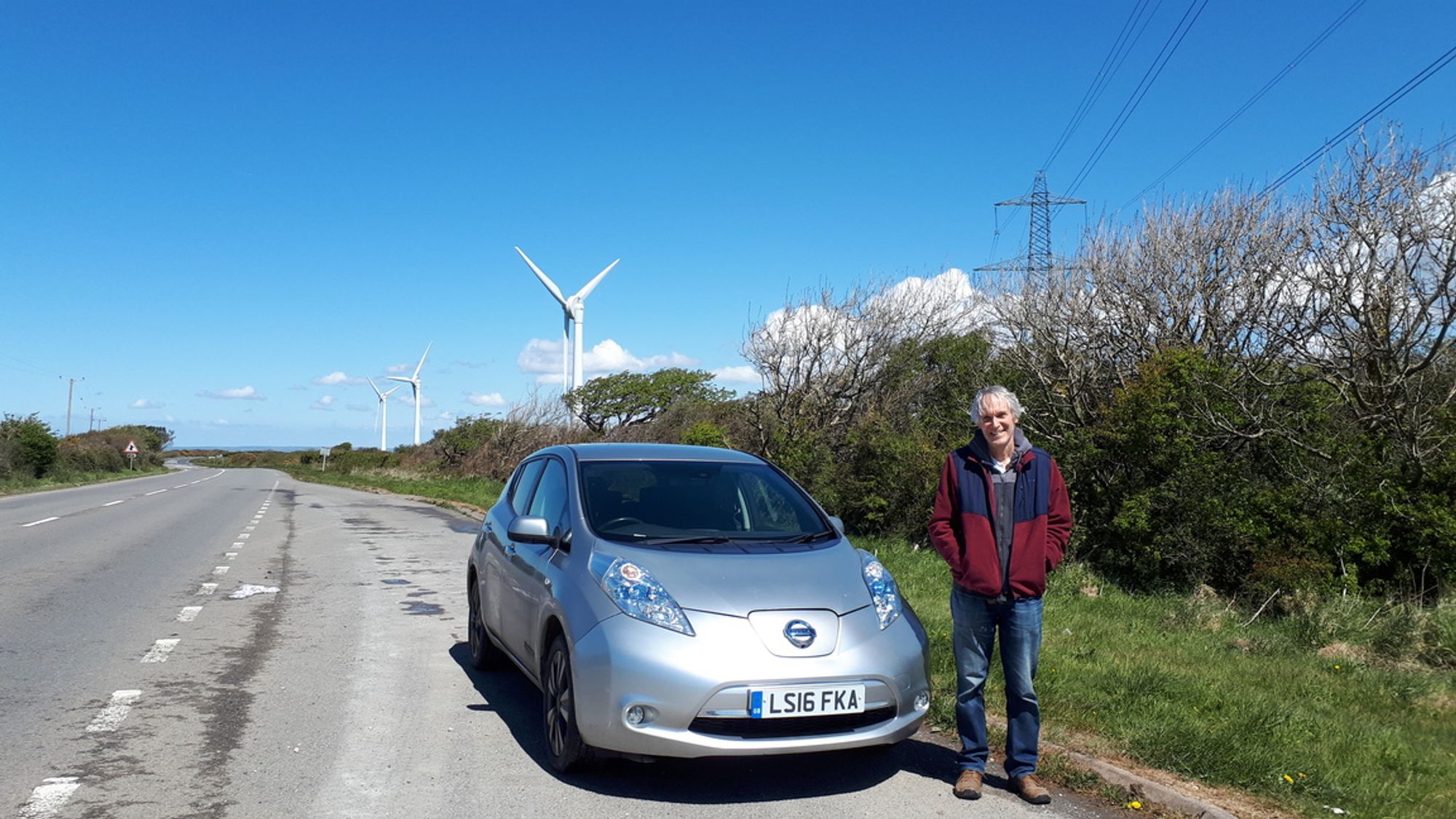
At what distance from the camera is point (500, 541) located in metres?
6.85

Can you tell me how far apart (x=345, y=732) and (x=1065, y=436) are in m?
11.8

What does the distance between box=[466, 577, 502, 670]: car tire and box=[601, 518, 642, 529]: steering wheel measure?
Result: 1898 millimetres

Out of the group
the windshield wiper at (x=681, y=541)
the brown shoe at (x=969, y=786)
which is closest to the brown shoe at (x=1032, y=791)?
the brown shoe at (x=969, y=786)

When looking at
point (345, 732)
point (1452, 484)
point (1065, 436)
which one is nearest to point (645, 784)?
point (345, 732)

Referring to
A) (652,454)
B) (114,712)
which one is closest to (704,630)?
(652,454)

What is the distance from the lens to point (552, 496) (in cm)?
646

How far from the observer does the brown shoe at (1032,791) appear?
4773 millimetres

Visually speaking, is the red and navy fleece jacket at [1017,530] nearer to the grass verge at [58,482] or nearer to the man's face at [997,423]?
the man's face at [997,423]

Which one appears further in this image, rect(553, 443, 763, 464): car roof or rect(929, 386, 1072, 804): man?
rect(553, 443, 763, 464): car roof

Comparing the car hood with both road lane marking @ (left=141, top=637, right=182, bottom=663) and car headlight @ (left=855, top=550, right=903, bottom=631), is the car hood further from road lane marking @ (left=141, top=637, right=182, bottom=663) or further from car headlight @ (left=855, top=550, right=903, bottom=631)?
road lane marking @ (left=141, top=637, right=182, bottom=663)

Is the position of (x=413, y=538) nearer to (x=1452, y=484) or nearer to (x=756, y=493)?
(x=756, y=493)

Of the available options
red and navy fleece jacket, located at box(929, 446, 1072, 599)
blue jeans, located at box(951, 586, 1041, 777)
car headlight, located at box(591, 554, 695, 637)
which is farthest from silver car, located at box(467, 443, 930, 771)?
red and navy fleece jacket, located at box(929, 446, 1072, 599)

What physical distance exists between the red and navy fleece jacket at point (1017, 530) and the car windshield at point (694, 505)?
43.2 inches

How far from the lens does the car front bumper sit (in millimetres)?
4512
